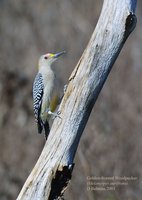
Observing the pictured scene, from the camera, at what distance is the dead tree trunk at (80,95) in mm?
6688

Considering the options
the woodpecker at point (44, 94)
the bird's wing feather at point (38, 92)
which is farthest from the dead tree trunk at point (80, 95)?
the bird's wing feather at point (38, 92)

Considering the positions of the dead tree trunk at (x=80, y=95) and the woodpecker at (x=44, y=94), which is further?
the woodpecker at (x=44, y=94)

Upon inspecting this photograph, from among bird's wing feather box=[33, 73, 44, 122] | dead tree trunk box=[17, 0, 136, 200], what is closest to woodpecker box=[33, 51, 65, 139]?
bird's wing feather box=[33, 73, 44, 122]

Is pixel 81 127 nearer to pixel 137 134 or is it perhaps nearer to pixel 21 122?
pixel 137 134

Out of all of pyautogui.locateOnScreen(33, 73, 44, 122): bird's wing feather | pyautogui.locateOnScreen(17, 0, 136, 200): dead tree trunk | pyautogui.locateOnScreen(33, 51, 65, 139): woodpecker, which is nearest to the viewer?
pyautogui.locateOnScreen(17, 0, 136, 200): dead tree trunk

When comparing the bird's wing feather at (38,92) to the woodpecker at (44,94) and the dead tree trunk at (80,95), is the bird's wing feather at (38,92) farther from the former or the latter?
the dead tree trunk at (80,95)

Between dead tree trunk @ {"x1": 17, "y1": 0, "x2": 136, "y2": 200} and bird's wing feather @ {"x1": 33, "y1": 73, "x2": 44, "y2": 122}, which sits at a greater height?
bird's wing feather @ {"x1": 33, "y1": 73, "x2": 44, "y2": 122}

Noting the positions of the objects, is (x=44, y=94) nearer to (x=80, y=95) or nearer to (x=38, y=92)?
(x=38, y=92)

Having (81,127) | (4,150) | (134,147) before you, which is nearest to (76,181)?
(134,147)

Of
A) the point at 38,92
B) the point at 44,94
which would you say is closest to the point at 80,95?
the point at 44,94

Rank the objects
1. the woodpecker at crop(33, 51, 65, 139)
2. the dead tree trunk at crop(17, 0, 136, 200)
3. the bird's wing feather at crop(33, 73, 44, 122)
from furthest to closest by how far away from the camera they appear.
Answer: the bird's wing feather at crop(33, 73, 44, 122) < the woodpecker at crop(33, 51, 65, 139) < the dead tree trunk at crop(17, 0, 136, 200)

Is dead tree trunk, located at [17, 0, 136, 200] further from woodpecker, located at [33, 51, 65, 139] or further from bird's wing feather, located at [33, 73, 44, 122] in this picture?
bird's wing feather, located at [33, 73, 44, 122]

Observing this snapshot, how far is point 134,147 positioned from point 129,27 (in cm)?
558

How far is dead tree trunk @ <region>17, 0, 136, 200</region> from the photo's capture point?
669 centimetres
